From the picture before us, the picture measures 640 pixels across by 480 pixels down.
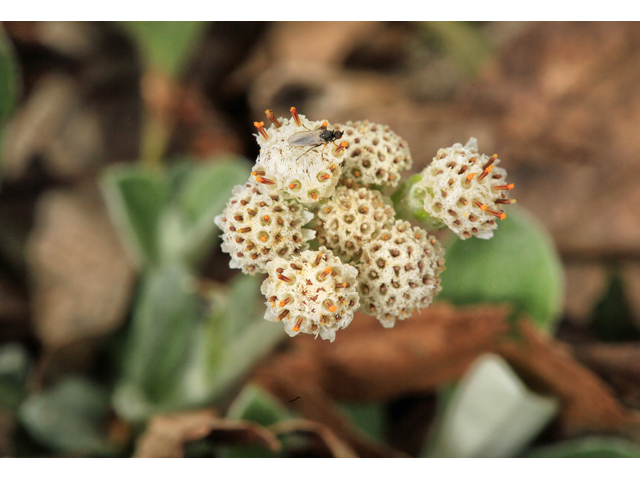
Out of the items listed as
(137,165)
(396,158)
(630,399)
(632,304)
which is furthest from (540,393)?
(137,165)

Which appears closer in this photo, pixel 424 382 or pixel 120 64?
pixel 424 382

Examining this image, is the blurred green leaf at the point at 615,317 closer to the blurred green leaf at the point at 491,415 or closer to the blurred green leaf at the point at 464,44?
the blurred green leaf at the point at 491,415

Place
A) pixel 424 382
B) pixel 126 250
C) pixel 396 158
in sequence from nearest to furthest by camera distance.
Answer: pixel 396 158 → pixel 424 382 → pixel 126 250

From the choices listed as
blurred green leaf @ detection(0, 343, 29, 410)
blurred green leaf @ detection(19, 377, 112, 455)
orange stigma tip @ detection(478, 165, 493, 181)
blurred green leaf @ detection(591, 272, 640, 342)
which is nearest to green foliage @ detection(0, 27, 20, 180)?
blurred green leaf @ detection(0, 343, 29, 410)

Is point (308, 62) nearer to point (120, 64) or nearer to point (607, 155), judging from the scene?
point (120, 64)

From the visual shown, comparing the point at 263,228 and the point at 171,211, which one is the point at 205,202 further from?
the point at 263,228

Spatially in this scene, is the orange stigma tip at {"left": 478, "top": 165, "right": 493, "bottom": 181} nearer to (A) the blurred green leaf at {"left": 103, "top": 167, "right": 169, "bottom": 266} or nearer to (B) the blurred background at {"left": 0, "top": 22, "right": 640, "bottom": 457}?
(B) the blurred background at {"left": 0, "top": 22, "right": 640, "bottom": 457}
